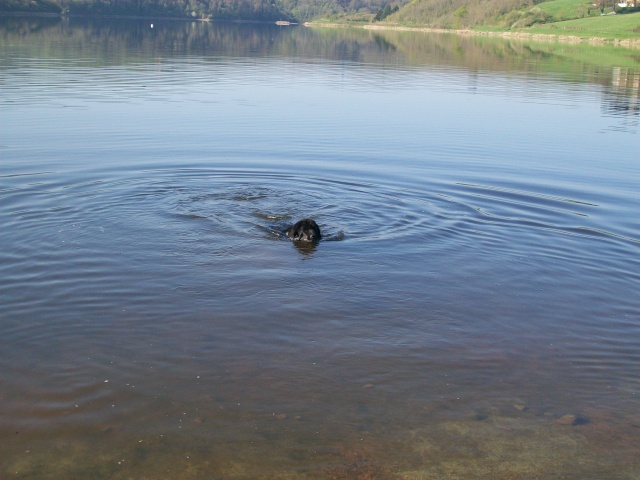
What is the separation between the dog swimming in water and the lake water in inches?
8.7

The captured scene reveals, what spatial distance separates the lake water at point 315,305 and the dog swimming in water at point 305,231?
0.22m

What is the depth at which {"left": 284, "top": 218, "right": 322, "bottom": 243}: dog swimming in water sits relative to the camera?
12297mm

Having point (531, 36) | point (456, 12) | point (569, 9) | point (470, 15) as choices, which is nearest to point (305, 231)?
point (531, 36)

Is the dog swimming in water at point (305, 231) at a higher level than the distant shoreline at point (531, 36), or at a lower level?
lower

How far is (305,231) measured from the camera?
12297 mm

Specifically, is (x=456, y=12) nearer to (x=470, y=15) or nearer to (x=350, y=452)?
(x=470, y=15)

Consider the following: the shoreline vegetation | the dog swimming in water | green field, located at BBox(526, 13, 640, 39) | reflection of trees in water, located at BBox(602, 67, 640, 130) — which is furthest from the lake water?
green field, located at BBox(526, 13, 640, 39)

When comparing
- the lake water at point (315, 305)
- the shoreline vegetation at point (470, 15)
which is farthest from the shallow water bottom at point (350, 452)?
the shoreline vegetation at point (470, 15)

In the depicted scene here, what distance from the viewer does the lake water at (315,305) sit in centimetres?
673

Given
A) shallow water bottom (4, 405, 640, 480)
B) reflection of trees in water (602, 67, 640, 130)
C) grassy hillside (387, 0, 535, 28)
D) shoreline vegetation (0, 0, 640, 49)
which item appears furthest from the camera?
grassy hillside (387, 0, 535, 28)

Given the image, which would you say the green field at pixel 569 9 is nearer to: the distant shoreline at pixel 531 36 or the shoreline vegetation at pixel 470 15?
the shoreline vegetation at pixel 470 15

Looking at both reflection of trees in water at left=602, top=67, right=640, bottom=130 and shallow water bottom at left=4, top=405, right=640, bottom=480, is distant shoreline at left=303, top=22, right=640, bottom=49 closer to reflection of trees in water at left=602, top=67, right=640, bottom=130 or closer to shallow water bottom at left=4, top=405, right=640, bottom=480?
reflection of trees in water at left=602, top=67, right=640, bottom=130

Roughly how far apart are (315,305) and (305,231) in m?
2.55

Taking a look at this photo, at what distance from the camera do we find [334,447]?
6688 millimetres
